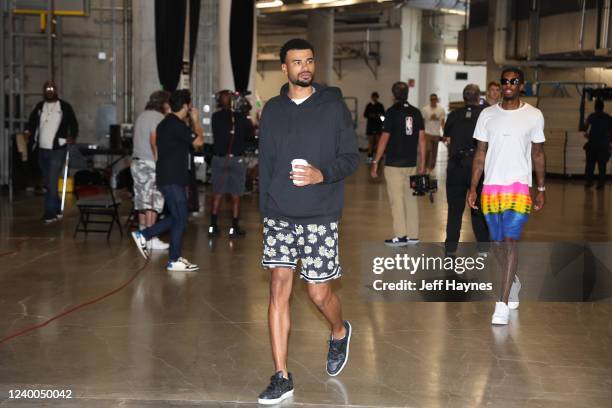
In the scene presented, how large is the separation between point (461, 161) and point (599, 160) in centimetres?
996

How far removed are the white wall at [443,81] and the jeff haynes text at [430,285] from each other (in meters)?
23.8

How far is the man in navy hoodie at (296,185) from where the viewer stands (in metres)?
4.16

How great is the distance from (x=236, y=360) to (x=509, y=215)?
2018 mm

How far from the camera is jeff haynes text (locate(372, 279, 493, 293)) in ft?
23.2

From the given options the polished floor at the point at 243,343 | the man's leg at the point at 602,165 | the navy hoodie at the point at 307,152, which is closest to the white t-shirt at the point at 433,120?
the man's leg at the point at 602,165

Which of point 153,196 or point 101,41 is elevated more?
point 101,41

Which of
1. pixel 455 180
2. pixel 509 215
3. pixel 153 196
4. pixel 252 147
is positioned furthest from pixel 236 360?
pixel 252 147

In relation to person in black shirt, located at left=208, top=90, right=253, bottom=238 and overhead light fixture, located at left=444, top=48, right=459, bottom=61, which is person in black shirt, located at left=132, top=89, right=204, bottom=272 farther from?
overhead light fixture, located at left=444, top=48, right=459, bottom=61

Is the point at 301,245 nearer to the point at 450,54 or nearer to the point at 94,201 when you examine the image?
the point at 94,201

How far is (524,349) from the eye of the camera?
5.30 m

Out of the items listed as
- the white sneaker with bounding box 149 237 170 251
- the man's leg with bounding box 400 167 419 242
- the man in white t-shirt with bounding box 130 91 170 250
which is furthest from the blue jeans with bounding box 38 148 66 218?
the man's leg with bounding box 400 167 419 242

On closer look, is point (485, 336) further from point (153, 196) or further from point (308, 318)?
point (153, 196)

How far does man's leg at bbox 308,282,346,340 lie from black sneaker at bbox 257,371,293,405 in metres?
0.40

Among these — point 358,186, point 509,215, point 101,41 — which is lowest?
point 358,186
